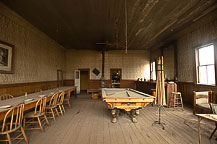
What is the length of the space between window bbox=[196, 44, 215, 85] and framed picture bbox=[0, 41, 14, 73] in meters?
7.84

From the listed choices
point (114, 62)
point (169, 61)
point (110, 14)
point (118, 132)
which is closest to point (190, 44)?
point (169, 61)


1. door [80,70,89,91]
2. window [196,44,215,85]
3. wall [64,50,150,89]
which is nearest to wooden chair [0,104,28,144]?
window [196,44,215,85]

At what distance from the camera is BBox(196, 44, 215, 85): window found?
14.9 ft

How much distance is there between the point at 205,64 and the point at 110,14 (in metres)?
4.62

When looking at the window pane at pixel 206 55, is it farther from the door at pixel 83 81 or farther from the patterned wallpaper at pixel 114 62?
the door at pixel 83 81

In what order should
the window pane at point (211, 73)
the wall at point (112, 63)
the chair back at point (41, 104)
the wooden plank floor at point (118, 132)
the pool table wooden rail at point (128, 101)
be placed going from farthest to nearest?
the wall at point (112, 63), the window pane at point (211, 73), the pool table wooden rail at point (128, 101), the chair back at point (41, 104), the wooden plank floor at point (118, 132)

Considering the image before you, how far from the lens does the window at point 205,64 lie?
4551mm

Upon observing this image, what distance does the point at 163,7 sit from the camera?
12.8 ft

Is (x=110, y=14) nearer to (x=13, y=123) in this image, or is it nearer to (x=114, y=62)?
(x=13, y=123)

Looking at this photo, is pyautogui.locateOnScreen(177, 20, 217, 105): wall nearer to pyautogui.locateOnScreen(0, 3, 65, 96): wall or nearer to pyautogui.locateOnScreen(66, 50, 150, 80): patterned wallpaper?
pyautogui.locateOnScreen(66, 50, 150, 80): patterned wallpaper

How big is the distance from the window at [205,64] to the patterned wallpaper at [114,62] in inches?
202

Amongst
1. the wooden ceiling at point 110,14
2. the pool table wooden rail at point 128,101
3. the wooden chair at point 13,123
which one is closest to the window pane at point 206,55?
A: the wooden ceiling at point 110,14

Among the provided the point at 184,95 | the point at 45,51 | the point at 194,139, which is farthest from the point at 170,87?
the point at 45,51

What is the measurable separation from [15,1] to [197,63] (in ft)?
25.2
